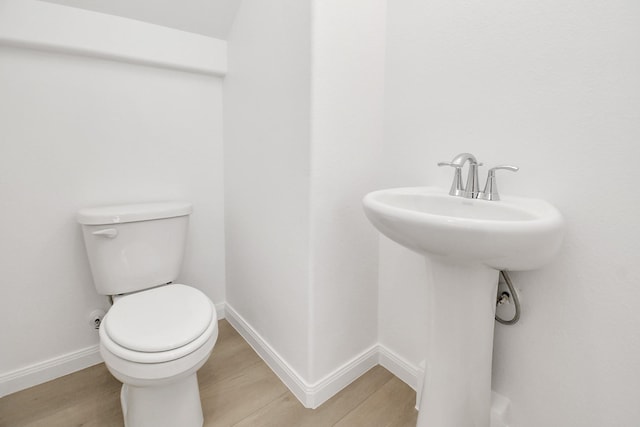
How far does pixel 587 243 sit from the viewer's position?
0.85 m

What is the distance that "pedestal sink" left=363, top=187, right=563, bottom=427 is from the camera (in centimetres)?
70

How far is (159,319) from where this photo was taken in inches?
41.0

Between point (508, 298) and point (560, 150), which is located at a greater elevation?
point (560, 150)

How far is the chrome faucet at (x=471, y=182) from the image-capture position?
36.4 inches

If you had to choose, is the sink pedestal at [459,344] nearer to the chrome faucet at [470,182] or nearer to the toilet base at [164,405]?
the chrome faucet at [470,182]

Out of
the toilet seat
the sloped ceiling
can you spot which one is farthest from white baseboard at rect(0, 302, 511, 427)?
the sloped ceiling

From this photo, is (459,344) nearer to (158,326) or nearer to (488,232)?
(488,232)

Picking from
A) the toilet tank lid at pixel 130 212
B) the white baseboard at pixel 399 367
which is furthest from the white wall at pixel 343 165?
the toilet tank lid at pixel 130 212

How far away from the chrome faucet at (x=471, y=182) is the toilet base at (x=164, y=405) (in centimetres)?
104

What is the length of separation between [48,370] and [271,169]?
4.16ft

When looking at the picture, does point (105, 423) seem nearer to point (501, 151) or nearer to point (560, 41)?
point (501, 151)

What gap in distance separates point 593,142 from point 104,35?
1743 mm

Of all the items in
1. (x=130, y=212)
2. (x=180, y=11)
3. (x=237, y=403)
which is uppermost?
(x=180, y=11)

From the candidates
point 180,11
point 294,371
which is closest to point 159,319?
point 294,371
